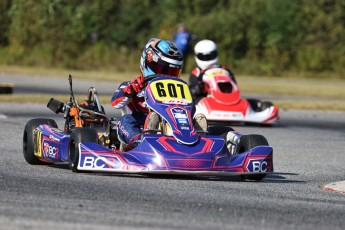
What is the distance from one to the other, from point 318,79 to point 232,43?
3366 mm

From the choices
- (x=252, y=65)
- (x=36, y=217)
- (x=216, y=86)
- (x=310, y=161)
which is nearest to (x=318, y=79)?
(x=252, y=65)

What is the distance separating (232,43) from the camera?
1394 inches

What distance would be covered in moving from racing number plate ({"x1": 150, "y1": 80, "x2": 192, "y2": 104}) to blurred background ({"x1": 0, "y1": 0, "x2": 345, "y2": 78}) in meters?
23.3

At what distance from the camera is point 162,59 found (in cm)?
1102

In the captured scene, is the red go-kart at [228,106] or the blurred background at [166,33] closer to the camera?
the red go-kart at [228,106]

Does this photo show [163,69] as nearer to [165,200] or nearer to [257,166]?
[257,166]

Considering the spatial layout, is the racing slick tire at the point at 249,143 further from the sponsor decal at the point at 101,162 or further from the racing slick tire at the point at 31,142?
the racing slick tire at the point at 31,142

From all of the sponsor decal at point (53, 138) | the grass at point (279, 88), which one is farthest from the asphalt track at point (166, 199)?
the grass at point (279, 88)

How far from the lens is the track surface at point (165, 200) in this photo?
696cm

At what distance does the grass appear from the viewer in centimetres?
2258

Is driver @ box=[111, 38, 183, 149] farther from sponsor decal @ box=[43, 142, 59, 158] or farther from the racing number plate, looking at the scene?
sponsor decal @ box=[43, 142, 59, 158]

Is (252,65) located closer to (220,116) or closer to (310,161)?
(220,116)

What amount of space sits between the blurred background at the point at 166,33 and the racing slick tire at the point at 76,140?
23703 millimetres

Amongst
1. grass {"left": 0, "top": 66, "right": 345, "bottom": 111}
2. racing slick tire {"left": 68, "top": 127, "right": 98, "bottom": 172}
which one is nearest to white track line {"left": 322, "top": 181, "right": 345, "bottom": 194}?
racing slick tire {"left": 68, "top": 127, "right": 98, "bottom": 172}
